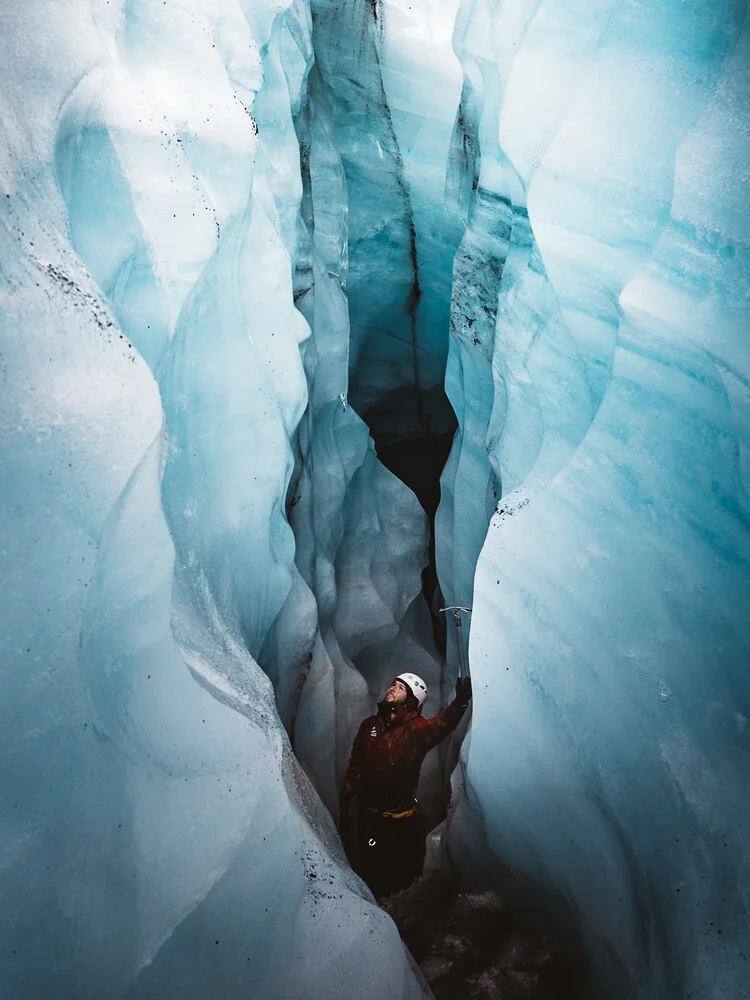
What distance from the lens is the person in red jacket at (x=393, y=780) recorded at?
279 cm

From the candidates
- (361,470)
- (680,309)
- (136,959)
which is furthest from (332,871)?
(361,470)

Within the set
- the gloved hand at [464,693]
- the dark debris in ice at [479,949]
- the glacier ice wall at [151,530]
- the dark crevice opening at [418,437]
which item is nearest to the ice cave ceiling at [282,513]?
the glacier ice wall at [151,530]

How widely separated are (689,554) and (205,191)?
1.74m

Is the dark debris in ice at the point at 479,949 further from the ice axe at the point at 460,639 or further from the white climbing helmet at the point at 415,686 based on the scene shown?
the ice axe at the point at 460,639

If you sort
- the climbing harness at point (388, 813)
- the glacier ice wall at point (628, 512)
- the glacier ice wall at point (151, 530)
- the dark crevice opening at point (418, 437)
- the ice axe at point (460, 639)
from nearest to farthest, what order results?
1. the glacier ice wall at point (151, 530)
2. the glacier ice wall at point (628, 512)
3. the climbing harness at point (388, 813)
4. the ice axe at point (460, 639)
5. the dark crevice opening at point (418, 437)

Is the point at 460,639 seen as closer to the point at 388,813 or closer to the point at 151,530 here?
the point at 388,813

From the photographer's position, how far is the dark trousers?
9.64ft

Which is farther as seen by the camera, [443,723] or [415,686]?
[415,686]

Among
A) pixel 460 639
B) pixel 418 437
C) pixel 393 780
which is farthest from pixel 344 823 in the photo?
pixel 418 437

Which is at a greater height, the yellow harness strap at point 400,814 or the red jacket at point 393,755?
the red jacket at point 393,755

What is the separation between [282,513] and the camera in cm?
288

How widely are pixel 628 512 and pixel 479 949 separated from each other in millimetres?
1721

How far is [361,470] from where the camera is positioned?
4.37m

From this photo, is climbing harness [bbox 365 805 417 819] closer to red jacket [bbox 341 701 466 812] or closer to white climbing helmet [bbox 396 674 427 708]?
red jacket [bbox 341 701 466 812]
